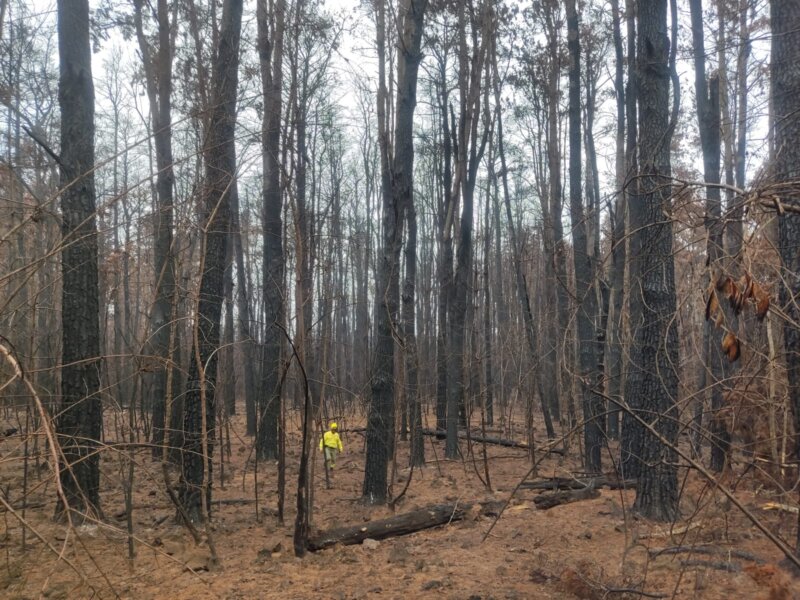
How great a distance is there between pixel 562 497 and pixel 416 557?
3.23 m

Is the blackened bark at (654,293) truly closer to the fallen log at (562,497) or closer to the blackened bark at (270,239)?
the fallen log at (562,497)

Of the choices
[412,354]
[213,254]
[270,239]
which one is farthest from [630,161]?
[270,239]

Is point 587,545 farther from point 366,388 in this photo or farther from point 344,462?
point 344,462

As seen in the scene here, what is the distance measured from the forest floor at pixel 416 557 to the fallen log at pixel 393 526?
0.28 feet

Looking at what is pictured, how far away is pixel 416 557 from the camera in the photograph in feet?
19.8

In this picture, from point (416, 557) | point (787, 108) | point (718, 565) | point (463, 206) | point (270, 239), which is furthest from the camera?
point (463, 206)

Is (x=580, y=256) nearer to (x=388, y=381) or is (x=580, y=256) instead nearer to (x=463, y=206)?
(x=463, y=206)

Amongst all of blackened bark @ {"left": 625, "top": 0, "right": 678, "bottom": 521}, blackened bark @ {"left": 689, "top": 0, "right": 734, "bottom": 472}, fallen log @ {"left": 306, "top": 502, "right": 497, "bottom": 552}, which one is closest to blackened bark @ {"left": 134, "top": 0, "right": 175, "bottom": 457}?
fallen log @ {"left": 306, "top": 502, "right": 497, "bottom": 552}

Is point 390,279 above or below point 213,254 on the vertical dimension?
below

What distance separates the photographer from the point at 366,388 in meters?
9.59

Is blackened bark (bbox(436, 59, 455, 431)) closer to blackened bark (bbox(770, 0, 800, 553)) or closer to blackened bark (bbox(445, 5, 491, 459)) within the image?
blackened bark (bbox(445, 5, 491, 459))

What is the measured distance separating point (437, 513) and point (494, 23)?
1166 cm

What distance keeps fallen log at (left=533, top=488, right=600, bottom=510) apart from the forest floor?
0.11 meters

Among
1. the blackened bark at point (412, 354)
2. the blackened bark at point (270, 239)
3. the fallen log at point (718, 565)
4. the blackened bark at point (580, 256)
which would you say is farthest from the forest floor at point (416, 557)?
the blackened bark at point (270, 239)
